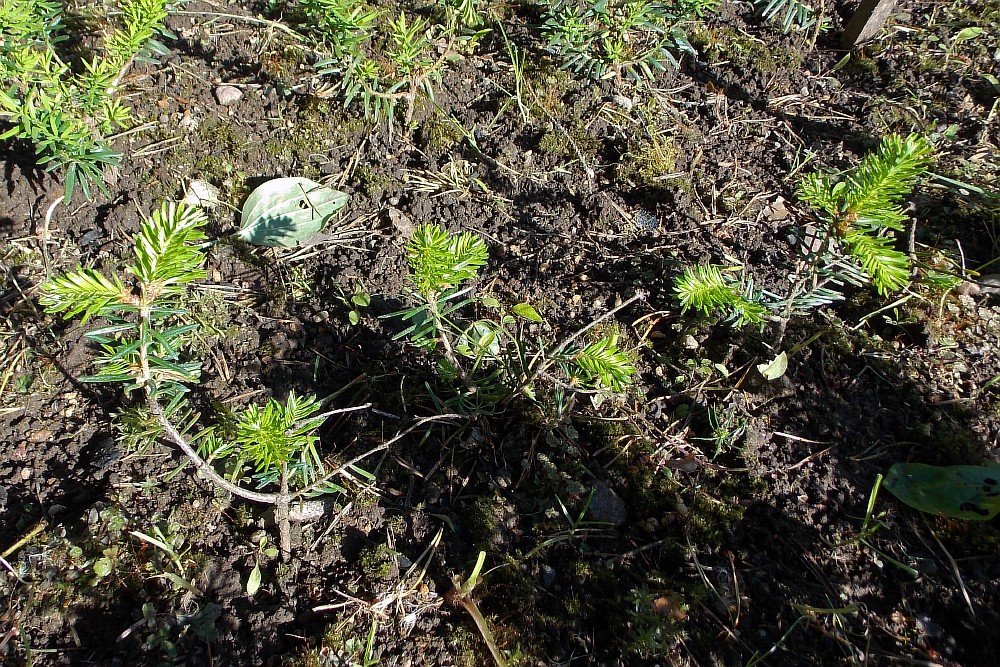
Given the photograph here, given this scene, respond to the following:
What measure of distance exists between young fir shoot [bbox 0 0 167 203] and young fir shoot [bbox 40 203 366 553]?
70 centimetres

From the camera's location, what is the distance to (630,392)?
7.88 feet

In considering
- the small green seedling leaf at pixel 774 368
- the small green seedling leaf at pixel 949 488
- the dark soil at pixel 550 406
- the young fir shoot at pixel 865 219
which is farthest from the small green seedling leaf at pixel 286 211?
the small green seedling leaf at pixel 949 488

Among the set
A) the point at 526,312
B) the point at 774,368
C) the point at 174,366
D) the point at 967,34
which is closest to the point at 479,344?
the point at 526,312

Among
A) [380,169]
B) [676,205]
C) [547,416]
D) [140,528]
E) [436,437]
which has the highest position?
[676,205]

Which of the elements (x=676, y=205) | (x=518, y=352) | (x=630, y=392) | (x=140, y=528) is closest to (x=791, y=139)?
(x=676, y=205)

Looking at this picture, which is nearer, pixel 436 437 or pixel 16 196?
pixel 436 437

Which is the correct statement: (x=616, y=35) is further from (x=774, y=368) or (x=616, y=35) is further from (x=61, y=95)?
(x=61, y=95)

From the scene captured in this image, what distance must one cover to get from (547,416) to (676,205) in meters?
1.17

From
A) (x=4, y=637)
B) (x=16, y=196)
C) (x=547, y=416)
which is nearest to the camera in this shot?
(x=4, y=637)

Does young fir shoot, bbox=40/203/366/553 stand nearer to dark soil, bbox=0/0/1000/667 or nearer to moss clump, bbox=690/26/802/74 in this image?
dark soil, bbox=0/0/1000/667

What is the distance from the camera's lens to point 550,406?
2.29 m

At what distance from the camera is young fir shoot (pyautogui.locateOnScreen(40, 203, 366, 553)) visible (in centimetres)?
144

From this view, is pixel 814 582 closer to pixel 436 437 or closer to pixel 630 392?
pixel 630 392

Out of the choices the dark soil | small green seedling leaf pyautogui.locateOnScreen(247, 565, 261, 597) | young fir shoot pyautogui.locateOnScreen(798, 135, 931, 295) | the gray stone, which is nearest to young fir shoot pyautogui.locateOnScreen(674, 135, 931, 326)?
young fir shoot pyautogui.locateOnScreen(798, 135, 931, 295)
